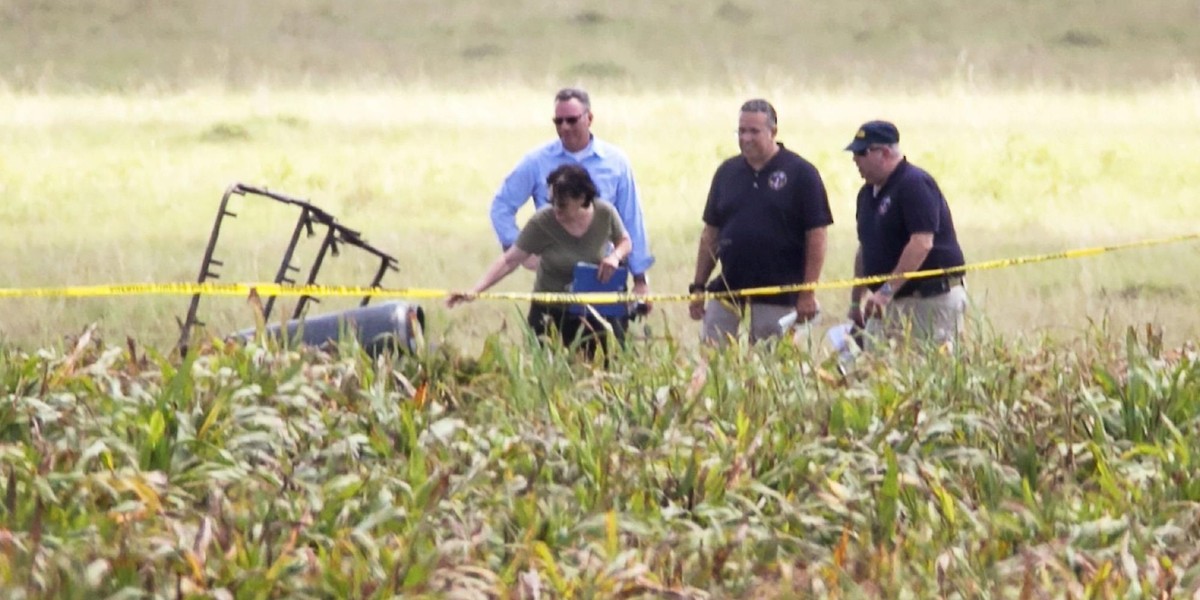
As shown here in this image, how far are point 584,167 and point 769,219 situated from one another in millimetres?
938

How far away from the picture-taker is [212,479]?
6426 mm

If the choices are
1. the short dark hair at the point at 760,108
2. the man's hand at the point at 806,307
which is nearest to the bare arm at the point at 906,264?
the man's hand at the point at 806,307

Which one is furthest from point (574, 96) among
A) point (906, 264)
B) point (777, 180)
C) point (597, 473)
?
point (597, 473)

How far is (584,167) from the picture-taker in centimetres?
1038

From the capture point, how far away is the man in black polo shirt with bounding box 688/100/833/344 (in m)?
9.80

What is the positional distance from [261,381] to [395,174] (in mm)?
16327

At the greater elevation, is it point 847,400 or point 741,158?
point 741,158

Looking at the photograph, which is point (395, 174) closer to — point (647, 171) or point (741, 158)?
point (647, 171)

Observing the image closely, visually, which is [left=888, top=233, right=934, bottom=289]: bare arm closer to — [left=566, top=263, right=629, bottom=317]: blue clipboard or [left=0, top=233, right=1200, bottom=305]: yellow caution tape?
[left=0, top=233, right=1200, bottom=305]: yellow caution tape

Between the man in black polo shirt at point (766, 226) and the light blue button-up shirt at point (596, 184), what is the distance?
48 cm

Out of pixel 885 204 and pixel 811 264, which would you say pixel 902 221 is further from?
pixel 811 264

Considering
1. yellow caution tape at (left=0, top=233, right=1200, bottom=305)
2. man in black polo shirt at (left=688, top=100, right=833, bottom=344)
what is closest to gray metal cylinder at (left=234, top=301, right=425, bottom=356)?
yellow caution tape at (left=0, top=233, right=1200, bottom=305)

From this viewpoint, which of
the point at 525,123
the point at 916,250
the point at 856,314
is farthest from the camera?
the point at 525,123

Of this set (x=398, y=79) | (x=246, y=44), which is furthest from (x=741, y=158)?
(x=246, y=44)
